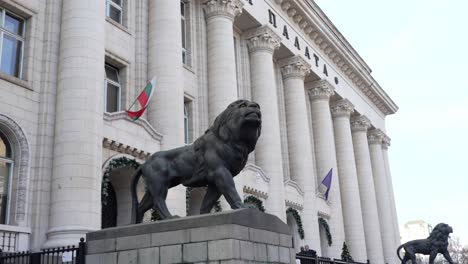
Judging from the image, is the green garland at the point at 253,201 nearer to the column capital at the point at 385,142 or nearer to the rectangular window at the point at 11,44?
the rectangular window at the point at 11,44

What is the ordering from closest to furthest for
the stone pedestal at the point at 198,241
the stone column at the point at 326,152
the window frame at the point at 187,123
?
the stone pedestal at the point at 198,241 → the window frame at the point at 187,123 → the stone column at the point at 326,152

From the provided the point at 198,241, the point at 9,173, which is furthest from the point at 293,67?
the point at 198,241

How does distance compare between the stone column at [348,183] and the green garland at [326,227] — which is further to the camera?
the stone column at [348,183]

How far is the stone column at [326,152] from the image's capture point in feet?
118

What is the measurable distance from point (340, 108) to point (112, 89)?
24.9 m

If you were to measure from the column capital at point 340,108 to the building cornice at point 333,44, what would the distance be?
308cm

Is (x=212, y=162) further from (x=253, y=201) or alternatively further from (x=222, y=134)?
(x=253, y=201)

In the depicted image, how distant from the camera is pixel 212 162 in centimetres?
1070

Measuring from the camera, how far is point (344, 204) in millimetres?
39469

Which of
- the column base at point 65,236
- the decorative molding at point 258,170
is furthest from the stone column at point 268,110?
the column base at point 65,236

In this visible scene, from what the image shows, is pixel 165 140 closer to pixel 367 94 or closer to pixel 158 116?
pixel 158 116

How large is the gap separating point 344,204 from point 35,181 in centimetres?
2708

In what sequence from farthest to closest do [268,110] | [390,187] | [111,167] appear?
[390,187], [268,110], [111,167]

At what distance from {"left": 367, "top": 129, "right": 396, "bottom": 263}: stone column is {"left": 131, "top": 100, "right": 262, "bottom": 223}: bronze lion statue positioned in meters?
37.0
